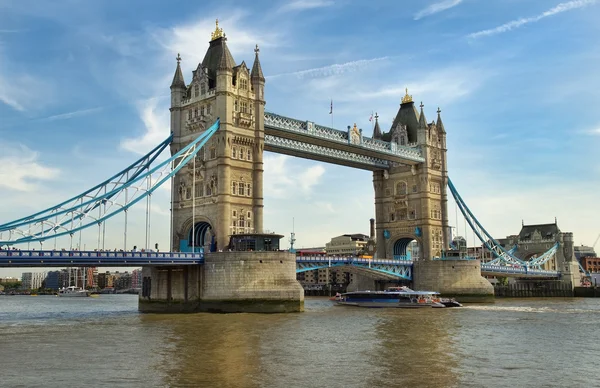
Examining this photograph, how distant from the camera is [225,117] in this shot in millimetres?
58906

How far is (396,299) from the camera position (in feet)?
213

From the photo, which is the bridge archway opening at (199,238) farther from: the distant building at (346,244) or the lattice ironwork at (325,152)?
the distant building at (346,244)

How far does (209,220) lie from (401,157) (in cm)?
3210

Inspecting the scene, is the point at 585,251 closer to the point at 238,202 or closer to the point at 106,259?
the point at 238,202

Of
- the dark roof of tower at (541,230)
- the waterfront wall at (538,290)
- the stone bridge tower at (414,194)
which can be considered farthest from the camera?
the dark roof of tower at (541,230)

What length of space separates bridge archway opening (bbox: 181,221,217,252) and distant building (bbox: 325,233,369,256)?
104m

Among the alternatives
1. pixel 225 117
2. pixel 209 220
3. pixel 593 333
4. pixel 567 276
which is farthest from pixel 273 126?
pixel 567 276

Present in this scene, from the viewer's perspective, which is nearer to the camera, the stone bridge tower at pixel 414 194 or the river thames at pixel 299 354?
the river thames at pixel 299 354

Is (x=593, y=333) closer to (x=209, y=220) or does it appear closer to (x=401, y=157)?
(x=209, y=220)

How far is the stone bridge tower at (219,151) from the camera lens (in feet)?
193

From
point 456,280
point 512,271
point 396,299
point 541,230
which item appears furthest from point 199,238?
point 541,230

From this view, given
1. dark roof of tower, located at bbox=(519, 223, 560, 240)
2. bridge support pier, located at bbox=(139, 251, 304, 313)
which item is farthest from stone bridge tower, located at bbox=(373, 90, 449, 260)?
dark roof of tower, located at bbox=(519, 223, 560, 240)

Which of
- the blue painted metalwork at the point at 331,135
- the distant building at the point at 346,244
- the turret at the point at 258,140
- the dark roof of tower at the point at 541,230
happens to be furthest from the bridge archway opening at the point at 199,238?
the distant building at the point at 346,244

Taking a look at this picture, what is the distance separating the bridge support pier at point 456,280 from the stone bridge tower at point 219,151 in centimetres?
2721
